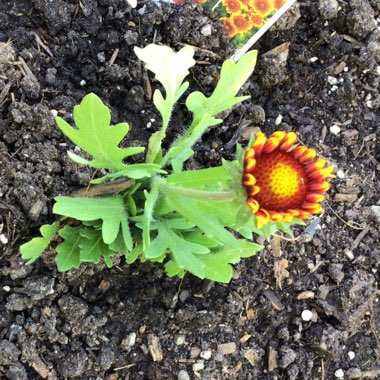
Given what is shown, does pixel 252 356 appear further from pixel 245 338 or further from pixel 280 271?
pixel 280 271

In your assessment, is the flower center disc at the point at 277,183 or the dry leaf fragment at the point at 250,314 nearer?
the flower center disc at the point at 277,183

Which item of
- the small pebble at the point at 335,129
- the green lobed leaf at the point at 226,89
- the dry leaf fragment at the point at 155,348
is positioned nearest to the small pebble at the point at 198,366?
the dry leaf fragment at the point at 155,348

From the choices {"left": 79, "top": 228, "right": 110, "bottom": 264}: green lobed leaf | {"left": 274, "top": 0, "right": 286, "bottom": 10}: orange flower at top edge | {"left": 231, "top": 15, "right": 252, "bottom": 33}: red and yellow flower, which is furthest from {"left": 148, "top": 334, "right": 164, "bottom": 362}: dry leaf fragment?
{"left": 274, "top": 0, "right": 286, "bottom": 10}: orange flower at top edge

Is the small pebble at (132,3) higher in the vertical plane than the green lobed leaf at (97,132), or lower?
higher

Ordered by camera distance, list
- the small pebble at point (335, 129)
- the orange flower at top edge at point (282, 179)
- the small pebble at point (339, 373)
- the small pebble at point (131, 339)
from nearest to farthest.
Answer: the orange flower at top edge at point (282, 179) < the small pebble at point (131, 339) < the small pebble at point (339, 373) < the small pebble at point (335, 129)

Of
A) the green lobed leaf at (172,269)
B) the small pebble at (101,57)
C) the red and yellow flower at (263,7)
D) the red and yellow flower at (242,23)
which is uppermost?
the red and yellow flower at (263,7)

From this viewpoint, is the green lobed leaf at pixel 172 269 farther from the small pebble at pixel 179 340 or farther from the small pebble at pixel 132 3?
the small pebble at pixel 132 3

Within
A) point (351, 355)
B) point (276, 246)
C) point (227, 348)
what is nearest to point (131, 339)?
point (227, 348)
